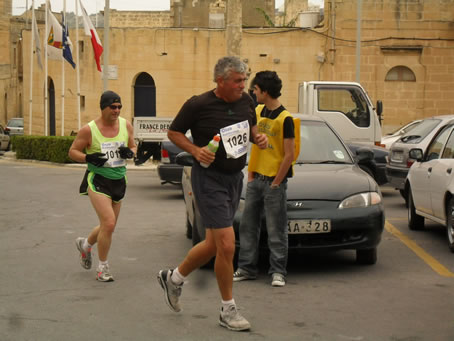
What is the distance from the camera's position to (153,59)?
3731 centimetres

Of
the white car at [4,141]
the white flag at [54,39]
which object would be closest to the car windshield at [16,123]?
the white car at [4,141]

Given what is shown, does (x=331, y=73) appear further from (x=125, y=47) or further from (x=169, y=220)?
(x=169, y=220)

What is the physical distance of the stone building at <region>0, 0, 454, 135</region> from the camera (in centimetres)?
3478

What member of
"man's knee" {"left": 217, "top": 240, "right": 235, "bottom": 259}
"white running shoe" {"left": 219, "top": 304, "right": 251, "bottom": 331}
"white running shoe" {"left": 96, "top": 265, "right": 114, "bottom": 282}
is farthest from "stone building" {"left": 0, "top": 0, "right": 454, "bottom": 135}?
"white running shoe" {"left": 219, "top": 304, "right": 251, "bottom": 331}

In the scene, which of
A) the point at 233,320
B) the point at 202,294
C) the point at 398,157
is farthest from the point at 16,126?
the point at 233,320

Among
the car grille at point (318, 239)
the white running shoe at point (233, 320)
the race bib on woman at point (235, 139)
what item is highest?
the race bib on woman at point (235, 139)

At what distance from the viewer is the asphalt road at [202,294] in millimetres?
6312

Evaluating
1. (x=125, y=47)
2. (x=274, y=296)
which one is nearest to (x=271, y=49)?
(x=125, y=47)

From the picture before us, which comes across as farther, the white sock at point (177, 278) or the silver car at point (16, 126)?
the silver car at point (16, 126)

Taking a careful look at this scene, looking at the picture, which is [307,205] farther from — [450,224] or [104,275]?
[450,224]

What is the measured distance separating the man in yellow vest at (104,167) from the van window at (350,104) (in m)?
10.8

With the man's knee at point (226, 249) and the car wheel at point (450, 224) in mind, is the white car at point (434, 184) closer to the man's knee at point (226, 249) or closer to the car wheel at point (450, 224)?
the car wheel at point (450, 224)

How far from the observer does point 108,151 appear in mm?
8555

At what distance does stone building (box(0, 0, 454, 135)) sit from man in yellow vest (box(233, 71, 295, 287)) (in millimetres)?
26960
